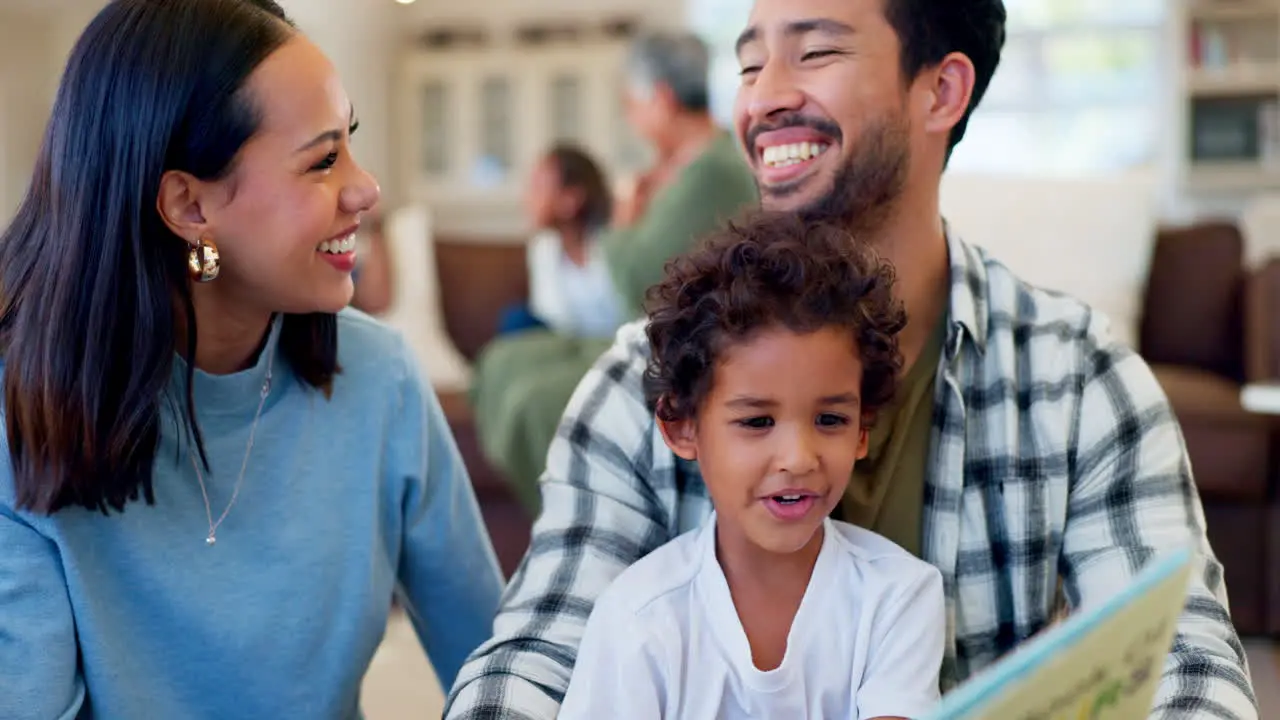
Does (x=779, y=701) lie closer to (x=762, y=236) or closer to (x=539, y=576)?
(x=539, y=576)

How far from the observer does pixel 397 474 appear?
1287mm

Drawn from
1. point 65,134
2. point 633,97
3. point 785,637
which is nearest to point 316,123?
point 65,134

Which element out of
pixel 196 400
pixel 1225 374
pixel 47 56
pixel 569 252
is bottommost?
pixel 1225 374

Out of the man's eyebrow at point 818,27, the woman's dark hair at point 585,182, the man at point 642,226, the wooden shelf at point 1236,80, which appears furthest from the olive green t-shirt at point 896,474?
the wooden shelf at point 1236,80

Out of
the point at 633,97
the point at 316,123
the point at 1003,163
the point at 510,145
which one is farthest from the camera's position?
the point at 510,145

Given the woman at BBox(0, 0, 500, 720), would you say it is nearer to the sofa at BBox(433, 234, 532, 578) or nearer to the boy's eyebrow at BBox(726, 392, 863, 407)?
the boy's eyebrow at BBox(726, 392, 863, 407)

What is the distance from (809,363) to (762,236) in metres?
0.12

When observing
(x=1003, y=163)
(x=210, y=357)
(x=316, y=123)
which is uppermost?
(x=316, y=123)

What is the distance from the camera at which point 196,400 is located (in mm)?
1193

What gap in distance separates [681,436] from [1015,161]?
6.15 m

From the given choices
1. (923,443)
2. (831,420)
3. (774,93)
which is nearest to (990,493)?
(923,443)

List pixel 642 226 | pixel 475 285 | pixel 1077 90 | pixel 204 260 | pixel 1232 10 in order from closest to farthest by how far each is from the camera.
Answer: pixel 204 260, pixel 642 226, pixel 475 285, pixel 1232 10, pixel 1077 90

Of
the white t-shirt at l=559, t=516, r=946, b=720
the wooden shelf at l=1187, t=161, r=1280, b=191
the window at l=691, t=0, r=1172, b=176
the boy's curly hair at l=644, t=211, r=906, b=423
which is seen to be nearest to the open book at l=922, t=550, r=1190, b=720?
the white t-shirt at l=559, t=516, r=946, b=720

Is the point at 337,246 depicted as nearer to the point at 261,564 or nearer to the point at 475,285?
the point at 261,564
